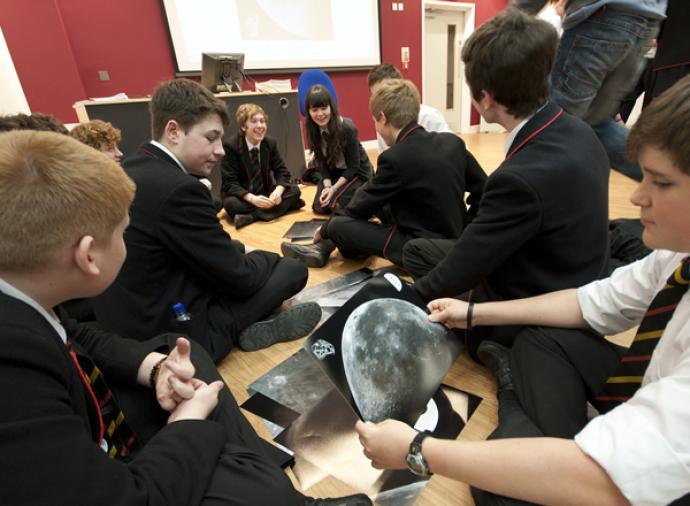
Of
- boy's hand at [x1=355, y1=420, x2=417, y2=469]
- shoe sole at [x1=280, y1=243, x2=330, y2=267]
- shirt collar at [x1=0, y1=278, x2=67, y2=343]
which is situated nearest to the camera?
shirt collar at [x1=0, y1=278, x2=67, y2=343]

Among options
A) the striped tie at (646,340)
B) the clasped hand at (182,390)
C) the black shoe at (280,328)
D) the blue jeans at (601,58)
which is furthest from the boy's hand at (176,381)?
the blue jeans at (601,58)

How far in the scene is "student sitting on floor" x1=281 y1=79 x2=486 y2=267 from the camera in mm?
1552

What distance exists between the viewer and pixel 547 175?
0.88m

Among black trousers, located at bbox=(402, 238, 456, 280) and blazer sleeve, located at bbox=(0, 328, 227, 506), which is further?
black trousers, located at bbox=(402, 238, 456, 280)

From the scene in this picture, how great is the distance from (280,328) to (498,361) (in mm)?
718

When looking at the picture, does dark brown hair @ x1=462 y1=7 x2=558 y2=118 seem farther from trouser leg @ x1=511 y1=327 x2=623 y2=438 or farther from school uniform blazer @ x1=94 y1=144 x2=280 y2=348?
school uniform blazer @ x1=94 y1=144 x2=280 y2=348

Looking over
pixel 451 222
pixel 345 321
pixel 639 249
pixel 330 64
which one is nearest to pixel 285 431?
pixel 345 321

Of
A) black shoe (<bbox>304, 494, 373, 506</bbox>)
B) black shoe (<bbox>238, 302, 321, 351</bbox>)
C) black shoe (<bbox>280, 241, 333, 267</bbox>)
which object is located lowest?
black shoe (<bbox>280, 241, 333, 267</bbox>)

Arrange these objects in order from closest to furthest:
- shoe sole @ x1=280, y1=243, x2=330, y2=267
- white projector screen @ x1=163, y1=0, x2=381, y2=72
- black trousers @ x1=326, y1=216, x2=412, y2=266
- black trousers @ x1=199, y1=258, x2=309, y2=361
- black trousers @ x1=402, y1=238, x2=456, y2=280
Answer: black trousers @ x1=199, y1=258, x2=309, y2=361 → black trousers @ x1=402, y1=238, x2=456, y2=280 → black trousers @ x1=326, y1=216, x2=412, y2=266 → shoe sole @ x1=280, y1=243, x2=330, y2=267 → white projector screen @ x1=163, y1=0, x2=381, y2=72

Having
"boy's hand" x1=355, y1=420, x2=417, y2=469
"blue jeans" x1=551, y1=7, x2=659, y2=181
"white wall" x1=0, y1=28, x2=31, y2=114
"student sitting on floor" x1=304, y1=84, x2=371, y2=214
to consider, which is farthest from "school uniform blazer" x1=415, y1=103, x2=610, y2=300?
"white wall" x1=0, y1=28, x2=31, y2=114

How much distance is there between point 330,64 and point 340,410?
4.86m

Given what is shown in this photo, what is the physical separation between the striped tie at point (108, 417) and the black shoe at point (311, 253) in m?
1.18

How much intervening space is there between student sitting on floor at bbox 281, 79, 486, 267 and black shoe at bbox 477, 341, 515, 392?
0.71 metres

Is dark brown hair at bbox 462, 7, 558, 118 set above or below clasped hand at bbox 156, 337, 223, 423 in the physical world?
above
